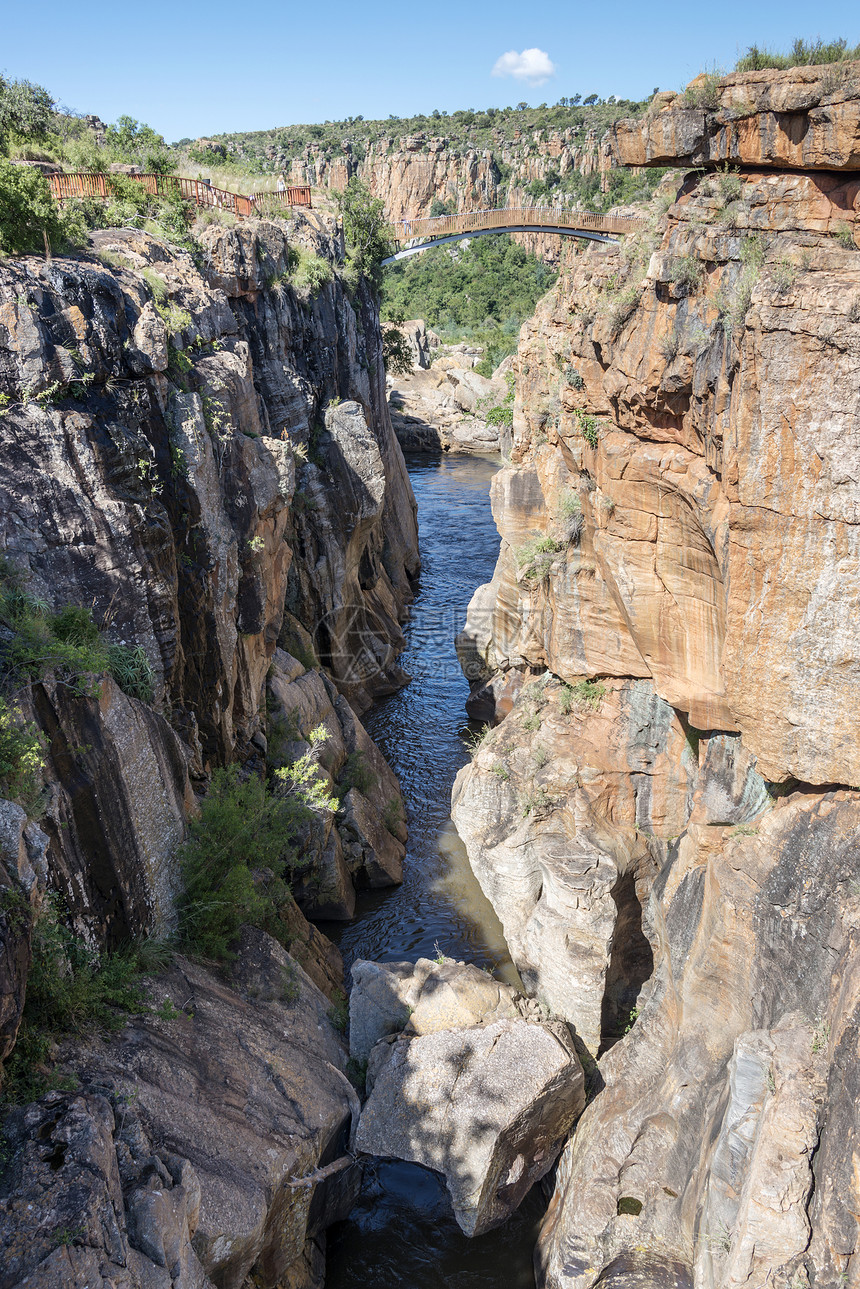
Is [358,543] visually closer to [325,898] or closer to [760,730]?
[325,898]


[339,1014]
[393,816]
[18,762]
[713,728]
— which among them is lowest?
[393,816]

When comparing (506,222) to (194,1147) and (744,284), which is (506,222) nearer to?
(744,284)

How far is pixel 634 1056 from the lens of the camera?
10.6 m

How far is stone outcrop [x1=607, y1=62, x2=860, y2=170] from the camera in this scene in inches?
322

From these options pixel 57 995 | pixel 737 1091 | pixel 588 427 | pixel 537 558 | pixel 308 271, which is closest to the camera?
pixel 57 995

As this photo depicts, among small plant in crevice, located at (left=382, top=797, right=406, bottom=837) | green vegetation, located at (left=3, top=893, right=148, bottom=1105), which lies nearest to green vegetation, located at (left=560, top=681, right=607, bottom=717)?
small plant in crevice, located at (left=382, top=797, right=406, bottom=837)

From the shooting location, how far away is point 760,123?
29.3 ft

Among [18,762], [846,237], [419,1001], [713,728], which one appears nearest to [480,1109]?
[419,1001]

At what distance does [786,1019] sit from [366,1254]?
6.25 metres

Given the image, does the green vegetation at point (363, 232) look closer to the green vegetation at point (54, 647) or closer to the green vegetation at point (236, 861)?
the green vegetation at point (236, 861)

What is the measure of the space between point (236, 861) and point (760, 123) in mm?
10581

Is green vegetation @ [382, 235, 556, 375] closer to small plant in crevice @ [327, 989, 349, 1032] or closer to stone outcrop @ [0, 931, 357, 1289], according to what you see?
small plant in crevice @ [327, 989, 349, 1032]

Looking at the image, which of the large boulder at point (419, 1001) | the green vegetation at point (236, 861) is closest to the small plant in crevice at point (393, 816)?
the green vegetation at point (236, 861)

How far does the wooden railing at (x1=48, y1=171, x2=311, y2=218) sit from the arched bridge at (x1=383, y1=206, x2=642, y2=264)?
786cm
